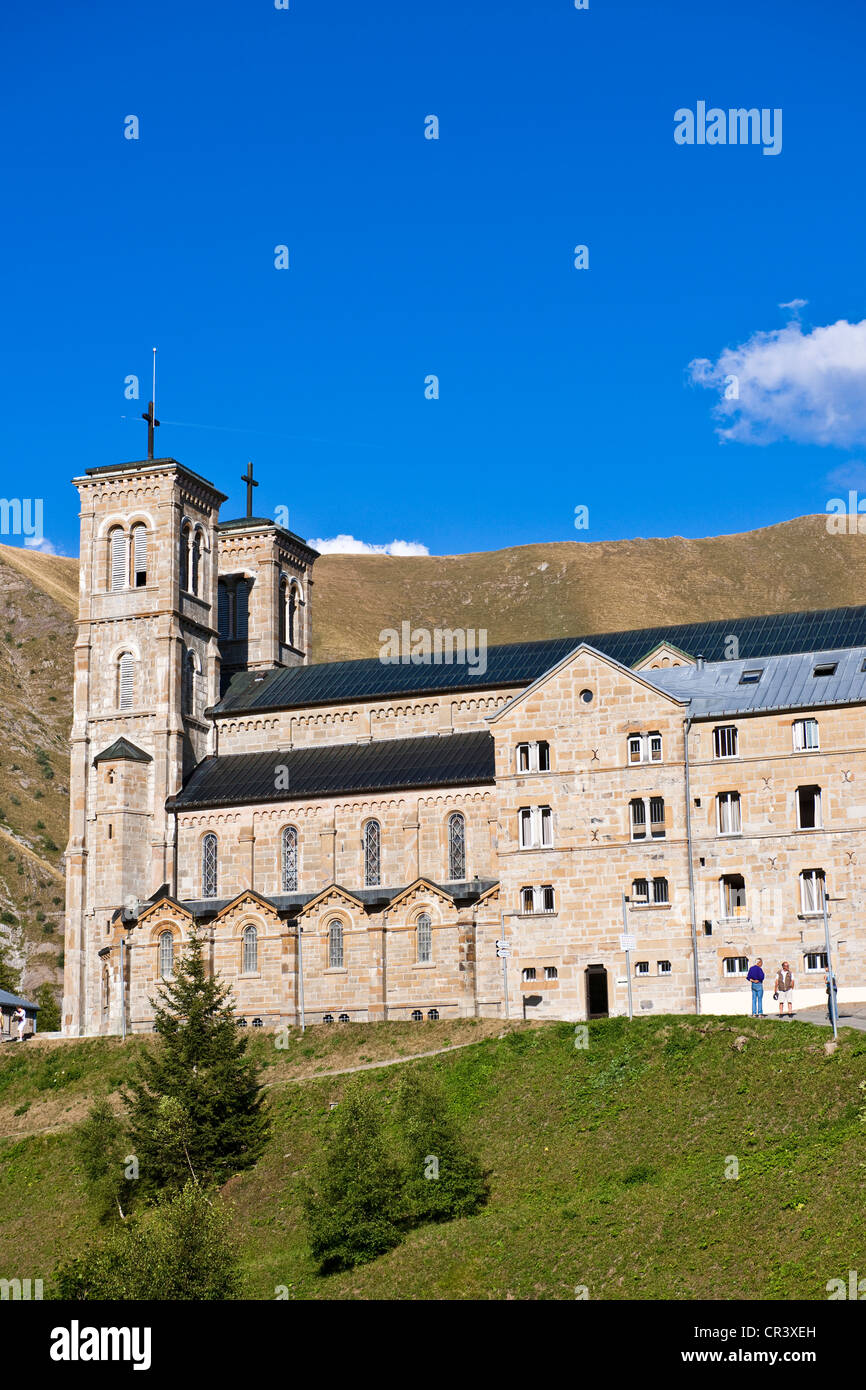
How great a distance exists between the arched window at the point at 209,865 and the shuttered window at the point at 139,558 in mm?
13974

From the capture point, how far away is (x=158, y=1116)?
5559 cm

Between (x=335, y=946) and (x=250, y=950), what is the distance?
167 inches

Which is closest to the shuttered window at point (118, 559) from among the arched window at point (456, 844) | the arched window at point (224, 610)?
the arched window at point (224, 610)

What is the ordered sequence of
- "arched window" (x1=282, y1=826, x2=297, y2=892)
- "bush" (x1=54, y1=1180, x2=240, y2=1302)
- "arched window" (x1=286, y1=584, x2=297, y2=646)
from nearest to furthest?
"bush" (x1=54, y1=1180, x2=240, y2=1302) → "arched window" (x1=282, y1=826, x2=297, y2=892) → "arched window" (x1=286, y1=584, x2=297, y2=646)

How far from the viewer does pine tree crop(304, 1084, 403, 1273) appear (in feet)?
149

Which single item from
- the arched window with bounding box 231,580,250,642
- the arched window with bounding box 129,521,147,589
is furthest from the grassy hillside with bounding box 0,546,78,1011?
the arched window with bounding box 129,521,147,589

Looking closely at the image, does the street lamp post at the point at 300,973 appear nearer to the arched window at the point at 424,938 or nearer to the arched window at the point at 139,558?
the arched window at the point at 424,938

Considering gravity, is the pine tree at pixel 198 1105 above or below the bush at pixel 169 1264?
above

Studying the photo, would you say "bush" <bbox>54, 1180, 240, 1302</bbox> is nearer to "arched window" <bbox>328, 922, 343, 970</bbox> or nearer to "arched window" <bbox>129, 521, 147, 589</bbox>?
"arched window" <bbox>328, 922, 343, 970</bbox>

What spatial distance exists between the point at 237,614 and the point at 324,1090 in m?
40.8

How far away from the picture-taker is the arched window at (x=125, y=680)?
83688mm

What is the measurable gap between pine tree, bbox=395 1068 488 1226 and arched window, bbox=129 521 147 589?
4255cm
